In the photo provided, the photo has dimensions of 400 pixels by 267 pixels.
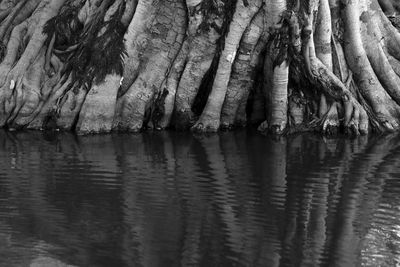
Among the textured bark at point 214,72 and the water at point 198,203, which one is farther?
the textured bark at point 214,72

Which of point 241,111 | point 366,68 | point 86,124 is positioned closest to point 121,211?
point 86,124

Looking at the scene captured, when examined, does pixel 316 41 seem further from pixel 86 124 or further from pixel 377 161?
pixel 86 124

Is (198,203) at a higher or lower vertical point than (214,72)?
lower

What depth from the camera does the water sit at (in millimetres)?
5895

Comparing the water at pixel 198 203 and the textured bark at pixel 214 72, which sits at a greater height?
the textured bark at pixel 214 72

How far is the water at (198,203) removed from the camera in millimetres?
5895

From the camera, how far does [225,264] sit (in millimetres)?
5625

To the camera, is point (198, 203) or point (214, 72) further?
point (214, 72)

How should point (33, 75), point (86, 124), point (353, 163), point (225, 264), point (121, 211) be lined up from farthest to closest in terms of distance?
1. point (33, 75)
2. point (86, 124)
3. point (353, 163)
4. point (121, 211)
5. point (225, 264)

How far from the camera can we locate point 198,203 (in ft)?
24.2

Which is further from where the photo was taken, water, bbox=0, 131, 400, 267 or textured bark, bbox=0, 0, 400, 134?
textured bark, bbox=0, 0, 400, 134

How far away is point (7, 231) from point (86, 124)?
5.55m

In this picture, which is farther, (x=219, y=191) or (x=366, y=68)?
(x=366, y=68)

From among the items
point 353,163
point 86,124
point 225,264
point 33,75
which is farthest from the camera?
point 33,75
